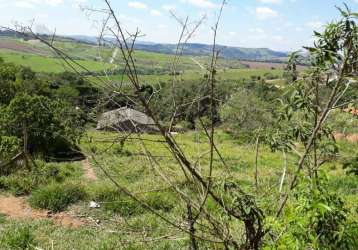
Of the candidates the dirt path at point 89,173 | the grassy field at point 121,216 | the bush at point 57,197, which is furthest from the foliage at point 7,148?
the bush at point 57,197

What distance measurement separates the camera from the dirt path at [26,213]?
980cm

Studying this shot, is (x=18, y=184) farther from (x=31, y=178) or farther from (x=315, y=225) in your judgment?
(x=315, y=225)

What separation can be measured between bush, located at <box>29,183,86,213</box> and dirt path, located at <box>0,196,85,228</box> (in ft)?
0.65

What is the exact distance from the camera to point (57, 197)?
10906 millimetres

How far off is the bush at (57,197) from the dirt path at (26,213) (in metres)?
0.20

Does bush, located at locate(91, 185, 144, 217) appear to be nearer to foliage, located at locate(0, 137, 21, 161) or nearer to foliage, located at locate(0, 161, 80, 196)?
foliage, located at locate(0, 161, 80, 196)

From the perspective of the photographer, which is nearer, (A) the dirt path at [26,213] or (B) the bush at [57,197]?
(A) the dirt path at [26,213]

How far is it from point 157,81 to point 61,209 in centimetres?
764

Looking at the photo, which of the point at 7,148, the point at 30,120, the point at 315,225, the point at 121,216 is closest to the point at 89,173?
the point at 7,148

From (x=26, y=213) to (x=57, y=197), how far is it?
0.79m

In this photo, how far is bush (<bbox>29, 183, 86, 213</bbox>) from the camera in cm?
1068

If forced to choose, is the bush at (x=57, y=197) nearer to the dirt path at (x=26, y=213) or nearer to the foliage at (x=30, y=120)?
the dirt path at (x=26, y=213)

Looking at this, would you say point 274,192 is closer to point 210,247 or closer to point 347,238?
point 347,238

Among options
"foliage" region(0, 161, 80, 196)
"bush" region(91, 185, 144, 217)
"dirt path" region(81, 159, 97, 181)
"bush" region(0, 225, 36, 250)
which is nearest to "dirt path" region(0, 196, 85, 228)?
"foliage" region(0, 161, 80, 196)
